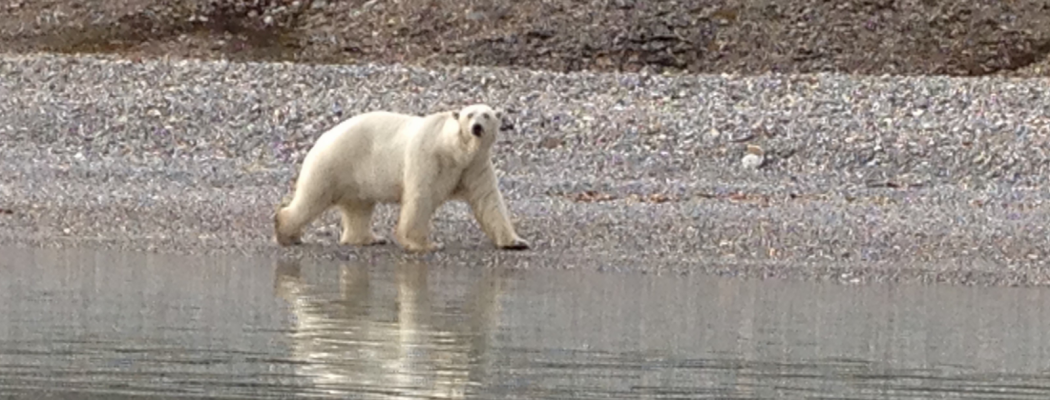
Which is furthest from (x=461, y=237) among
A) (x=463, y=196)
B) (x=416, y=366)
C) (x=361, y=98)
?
(x=361, y=98)

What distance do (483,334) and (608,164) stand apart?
29.4ft

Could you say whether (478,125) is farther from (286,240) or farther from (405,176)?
(286,240)

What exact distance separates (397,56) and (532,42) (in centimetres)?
189

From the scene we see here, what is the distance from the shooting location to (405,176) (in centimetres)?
1255

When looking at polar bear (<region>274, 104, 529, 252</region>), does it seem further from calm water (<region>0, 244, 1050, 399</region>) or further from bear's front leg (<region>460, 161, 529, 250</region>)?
calm water (<region>0, 244, 1050, 399</region>)

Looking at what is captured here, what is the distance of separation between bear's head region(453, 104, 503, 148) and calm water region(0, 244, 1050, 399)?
96cm

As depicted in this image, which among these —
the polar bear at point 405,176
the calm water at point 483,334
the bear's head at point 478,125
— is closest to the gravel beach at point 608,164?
the polar bear at point 405,176

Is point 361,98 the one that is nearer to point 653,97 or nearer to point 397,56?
point 653,97

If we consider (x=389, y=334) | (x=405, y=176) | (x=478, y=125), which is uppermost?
(x=478, y=125)

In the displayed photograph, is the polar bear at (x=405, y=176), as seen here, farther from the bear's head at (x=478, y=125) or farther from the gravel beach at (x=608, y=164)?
the gravel beach at (x=608, y=164)

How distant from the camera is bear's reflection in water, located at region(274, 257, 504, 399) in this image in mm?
7277

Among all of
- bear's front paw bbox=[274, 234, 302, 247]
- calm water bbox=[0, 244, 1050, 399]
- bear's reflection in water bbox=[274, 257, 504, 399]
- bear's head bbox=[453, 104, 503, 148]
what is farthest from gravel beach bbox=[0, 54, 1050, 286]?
bear's reflection in water bbox=[274, 257, 504, 399]

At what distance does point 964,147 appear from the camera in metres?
17.5

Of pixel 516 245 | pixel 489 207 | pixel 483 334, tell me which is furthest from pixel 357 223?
pixel 483 334
